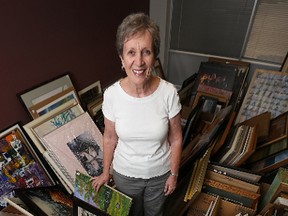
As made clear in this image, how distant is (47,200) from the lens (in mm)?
1395

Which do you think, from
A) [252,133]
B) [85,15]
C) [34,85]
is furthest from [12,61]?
[252,133]

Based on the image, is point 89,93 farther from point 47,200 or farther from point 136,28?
point 136,28

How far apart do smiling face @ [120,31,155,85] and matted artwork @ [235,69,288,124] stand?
163cm

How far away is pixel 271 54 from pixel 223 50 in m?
0.47

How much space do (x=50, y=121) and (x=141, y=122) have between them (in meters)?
0.84

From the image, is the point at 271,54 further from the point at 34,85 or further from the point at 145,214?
the point at 34,85

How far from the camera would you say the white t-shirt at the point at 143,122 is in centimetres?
105

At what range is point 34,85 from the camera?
1.58m

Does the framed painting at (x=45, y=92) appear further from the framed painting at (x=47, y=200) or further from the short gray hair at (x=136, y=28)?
the short gray hair at (x=136, y=28)

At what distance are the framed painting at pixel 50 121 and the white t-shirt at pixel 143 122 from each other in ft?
2.19

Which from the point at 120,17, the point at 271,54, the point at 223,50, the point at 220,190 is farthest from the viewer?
the point at 223,50

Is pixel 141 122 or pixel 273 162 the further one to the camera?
pixel 273 162

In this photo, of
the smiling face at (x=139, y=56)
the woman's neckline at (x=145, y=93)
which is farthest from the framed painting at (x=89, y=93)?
the smiling face at (x=139, y=56)

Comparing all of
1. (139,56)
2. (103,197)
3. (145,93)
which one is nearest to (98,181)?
(103,197)
